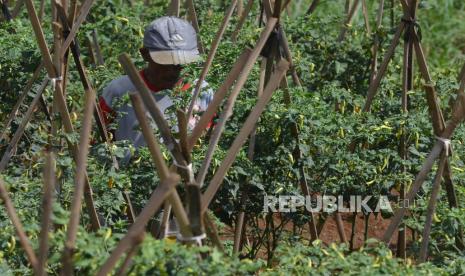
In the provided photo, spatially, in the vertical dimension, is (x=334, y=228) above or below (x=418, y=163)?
below

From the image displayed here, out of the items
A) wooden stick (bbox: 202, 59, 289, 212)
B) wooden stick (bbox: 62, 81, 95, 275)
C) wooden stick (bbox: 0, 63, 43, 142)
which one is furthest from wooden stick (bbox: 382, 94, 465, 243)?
wooden stick (bbox: 0, 63, 43, 142)

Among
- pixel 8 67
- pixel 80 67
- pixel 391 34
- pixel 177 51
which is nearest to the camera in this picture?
pixel 80 67

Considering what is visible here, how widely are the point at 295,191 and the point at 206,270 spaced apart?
49.9 inches

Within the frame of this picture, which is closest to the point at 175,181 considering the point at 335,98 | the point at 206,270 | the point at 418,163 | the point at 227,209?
the point at 206,270

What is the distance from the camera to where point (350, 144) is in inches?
149

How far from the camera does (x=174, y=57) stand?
3.80 metres

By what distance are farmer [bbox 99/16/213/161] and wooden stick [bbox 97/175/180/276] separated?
1.38 m

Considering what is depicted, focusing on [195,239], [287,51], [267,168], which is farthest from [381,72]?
[195,239]

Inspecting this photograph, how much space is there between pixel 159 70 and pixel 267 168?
53cm

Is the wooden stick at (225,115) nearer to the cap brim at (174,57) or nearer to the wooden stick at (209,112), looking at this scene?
the wooden stick at (209,112)

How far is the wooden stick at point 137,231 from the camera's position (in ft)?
7.57

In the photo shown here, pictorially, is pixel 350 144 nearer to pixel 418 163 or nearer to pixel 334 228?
pixel 418 163

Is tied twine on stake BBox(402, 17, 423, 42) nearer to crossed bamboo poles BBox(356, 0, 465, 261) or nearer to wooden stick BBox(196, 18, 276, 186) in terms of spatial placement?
crossed bamboo poles BBox(356, 0, 465, 261)

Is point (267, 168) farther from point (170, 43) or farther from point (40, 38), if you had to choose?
point (40, 38)
